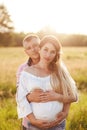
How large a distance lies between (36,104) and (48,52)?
43 cm

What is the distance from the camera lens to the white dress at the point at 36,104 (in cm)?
336

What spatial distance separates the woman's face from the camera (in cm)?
341

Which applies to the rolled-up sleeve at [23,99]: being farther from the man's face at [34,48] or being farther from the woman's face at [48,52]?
the man's face at [34,48]

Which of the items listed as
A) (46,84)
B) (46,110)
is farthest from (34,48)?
(46,110)

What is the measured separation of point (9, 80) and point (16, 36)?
38781 millimetres

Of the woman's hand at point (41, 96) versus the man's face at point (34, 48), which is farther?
the man's face at point (34, 48)

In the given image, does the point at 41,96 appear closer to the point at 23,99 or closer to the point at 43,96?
the point at 43,96

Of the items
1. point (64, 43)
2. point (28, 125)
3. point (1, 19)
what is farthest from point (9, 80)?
point (64, 43)

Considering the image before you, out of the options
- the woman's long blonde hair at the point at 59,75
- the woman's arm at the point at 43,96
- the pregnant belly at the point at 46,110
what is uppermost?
the woman's long blonde hair at the point at 59,75

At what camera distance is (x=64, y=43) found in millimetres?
47906

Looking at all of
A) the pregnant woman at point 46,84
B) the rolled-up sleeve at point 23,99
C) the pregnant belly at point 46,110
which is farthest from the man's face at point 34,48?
the pregnant belly at point 46,110

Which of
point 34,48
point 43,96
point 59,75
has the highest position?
point 34,48

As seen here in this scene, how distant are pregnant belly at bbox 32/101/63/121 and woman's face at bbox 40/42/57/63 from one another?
360mm

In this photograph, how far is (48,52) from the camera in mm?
3406
